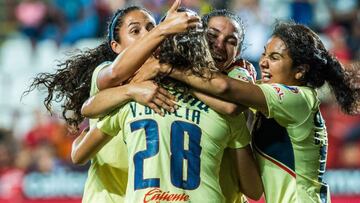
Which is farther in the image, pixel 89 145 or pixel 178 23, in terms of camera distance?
pixel 89 145

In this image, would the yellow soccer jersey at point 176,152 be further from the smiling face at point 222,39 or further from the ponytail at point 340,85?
the ponytail at point 340,85

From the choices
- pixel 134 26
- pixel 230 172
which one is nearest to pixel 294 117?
pixel 230 172

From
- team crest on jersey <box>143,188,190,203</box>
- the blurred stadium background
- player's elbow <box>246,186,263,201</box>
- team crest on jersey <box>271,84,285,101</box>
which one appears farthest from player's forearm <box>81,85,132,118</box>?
the blurred stadium background

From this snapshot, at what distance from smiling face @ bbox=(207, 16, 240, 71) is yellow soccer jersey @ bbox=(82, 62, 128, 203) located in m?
0.68

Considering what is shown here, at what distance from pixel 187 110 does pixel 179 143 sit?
0.49 feet

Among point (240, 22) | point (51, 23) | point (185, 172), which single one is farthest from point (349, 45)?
point (185, 172)

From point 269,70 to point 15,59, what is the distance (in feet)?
22.0

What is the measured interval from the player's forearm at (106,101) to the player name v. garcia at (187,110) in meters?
0.07

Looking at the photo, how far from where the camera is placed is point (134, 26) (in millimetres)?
4344

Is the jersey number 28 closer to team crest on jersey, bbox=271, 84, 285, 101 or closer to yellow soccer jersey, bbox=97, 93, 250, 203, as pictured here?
yellow soccer jersey, bbox=97, 93, 250, 203

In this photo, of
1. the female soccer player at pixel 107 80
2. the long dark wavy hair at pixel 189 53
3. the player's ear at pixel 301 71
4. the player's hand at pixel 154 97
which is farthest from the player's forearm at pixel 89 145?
the player's ear at pixel 301 71

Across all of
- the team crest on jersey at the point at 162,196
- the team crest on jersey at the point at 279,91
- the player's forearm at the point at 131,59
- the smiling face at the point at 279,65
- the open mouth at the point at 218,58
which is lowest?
the team crest on jersey at the point at 162,196

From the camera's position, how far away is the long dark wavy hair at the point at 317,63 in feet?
13.6

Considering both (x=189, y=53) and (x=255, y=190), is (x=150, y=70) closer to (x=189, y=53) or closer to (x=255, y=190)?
(x=189, y=53)
